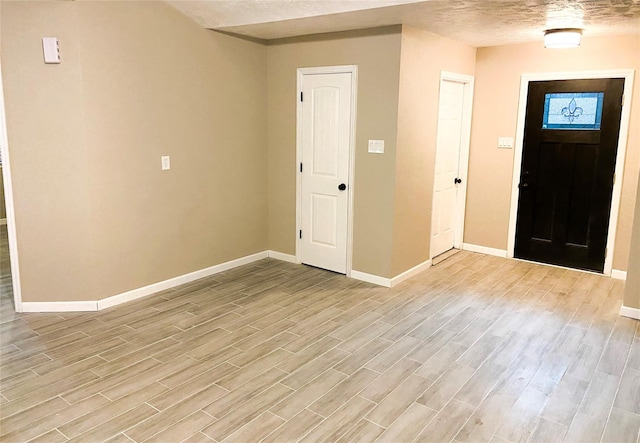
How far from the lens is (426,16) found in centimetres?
376

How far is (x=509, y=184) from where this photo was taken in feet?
18.2

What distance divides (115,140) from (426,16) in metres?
2.72

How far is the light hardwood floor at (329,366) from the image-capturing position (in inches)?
99.1

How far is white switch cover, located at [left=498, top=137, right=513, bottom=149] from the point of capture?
5457 millimetres

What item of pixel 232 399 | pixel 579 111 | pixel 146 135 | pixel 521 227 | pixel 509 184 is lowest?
pixel 232 399

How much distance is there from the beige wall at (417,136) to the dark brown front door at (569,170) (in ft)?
3.66

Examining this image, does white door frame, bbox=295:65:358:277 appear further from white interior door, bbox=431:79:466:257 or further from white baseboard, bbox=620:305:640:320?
white baseboard, bbox=620:305:640:320

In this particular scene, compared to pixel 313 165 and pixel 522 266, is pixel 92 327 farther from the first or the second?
pixel 522 266

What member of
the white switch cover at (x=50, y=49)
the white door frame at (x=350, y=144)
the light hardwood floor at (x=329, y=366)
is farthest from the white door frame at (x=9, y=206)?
the white door frame at (x=350, y=144)

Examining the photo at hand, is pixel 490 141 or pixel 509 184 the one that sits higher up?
pixel 490 141

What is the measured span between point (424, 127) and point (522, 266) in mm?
2039

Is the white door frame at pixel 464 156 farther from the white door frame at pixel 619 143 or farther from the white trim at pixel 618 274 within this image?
the white trim at pixel 618 274

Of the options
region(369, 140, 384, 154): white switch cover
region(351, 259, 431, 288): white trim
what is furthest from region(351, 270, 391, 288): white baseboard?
region(369, 140, 384, 154): white switch cover

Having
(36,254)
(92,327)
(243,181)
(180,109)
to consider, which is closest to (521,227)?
(243,181)
